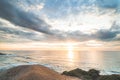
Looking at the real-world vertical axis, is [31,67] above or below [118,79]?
above

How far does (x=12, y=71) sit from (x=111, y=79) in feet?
36.2

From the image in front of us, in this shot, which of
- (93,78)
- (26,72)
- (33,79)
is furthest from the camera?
(93,78)

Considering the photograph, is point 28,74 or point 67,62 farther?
point 67,62

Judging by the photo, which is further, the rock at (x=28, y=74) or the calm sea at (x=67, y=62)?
the calm sea at (x=67, y=62)

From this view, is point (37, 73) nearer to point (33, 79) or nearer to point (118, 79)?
point (33, 79)

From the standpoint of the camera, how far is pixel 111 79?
75.7 feet

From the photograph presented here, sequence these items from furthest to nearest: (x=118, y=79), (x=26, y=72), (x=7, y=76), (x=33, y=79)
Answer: (x=118, y=79) < (x=7, y=76) < (x=26, y=72) < (x=33, y=79)

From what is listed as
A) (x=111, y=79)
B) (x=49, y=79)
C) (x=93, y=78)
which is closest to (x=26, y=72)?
(x=49, y=79)

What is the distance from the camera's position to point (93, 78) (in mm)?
26594

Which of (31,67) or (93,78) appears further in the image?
(93,78)

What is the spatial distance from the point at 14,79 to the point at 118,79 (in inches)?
473

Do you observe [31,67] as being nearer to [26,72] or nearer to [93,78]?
[26,72]

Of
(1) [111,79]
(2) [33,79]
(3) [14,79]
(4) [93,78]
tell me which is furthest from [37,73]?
(4) [93,78]

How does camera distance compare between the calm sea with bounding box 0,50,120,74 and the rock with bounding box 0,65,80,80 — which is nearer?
the rock with bounding box 0,65,80,80
